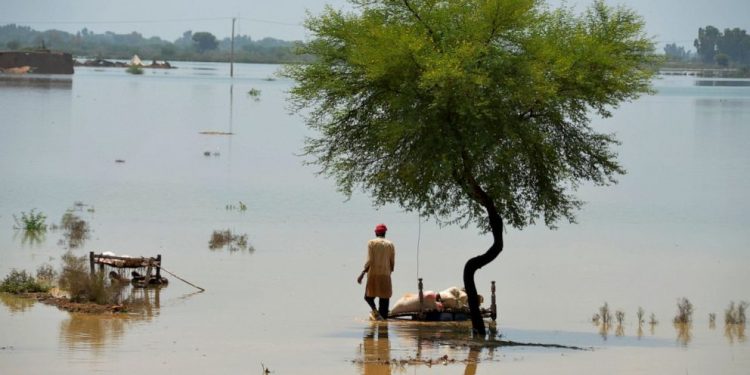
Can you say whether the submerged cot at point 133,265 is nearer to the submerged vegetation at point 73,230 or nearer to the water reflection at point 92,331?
the water reflection at point 92,331

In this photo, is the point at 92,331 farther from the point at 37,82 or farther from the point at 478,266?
the point at 37,82

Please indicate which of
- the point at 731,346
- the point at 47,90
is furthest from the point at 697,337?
the point at 47,90

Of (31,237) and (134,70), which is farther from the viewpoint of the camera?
(134,70)

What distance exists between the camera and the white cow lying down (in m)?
21.5

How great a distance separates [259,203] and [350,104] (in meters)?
22.2

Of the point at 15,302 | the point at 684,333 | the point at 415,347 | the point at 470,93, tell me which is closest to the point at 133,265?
the point at 15,302

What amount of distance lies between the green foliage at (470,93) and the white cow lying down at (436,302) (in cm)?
139

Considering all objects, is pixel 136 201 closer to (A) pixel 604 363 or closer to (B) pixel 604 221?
(B) pixel 604 221

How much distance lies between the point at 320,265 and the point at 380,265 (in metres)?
8.77

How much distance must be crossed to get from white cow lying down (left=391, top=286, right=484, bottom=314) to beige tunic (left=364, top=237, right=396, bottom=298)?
0.63m

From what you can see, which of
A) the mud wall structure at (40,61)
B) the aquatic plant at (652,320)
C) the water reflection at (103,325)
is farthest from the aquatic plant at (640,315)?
the mud wall structure at (40,61)

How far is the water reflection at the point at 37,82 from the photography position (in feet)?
417

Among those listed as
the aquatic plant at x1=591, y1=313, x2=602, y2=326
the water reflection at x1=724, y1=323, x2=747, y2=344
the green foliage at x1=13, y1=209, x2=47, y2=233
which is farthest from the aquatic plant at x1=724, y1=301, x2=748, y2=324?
the green foliage at x1=13, y1=209, x2=47, y2=233

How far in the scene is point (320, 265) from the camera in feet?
96.7
